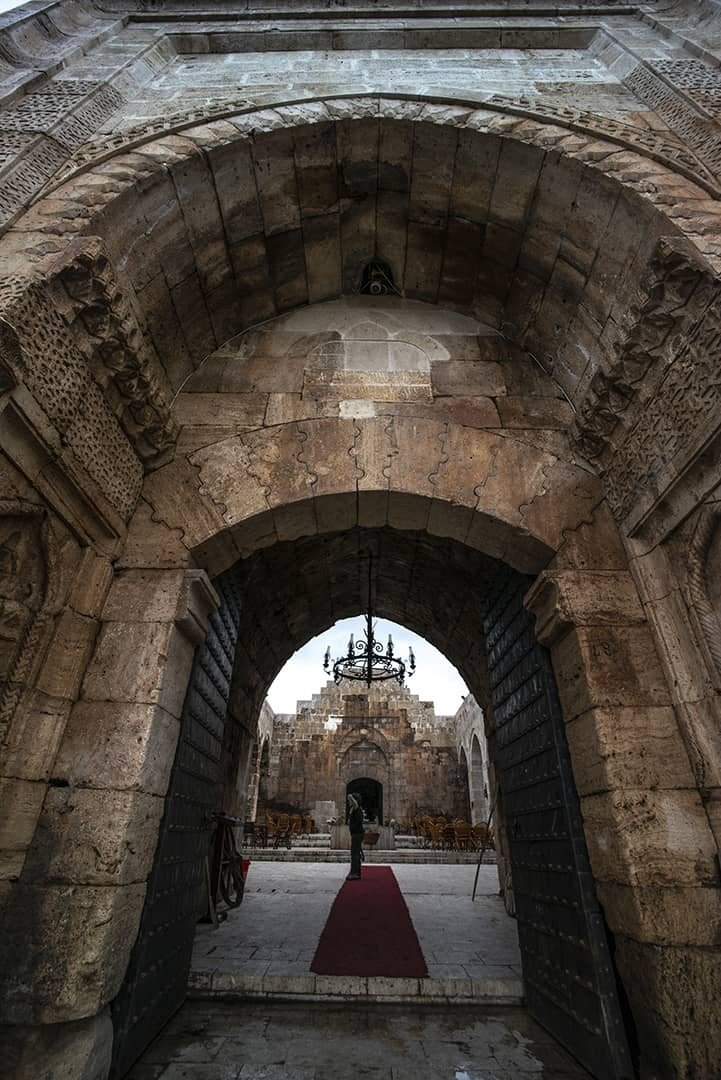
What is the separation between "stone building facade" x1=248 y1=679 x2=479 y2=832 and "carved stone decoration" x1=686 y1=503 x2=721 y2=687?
54.6 feet

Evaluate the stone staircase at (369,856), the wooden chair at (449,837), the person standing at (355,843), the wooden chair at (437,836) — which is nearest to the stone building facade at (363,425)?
the person standing at (355,843)

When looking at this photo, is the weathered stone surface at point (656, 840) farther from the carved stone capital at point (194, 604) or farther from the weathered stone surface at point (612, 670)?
the carved stone capital at point (194, 604)

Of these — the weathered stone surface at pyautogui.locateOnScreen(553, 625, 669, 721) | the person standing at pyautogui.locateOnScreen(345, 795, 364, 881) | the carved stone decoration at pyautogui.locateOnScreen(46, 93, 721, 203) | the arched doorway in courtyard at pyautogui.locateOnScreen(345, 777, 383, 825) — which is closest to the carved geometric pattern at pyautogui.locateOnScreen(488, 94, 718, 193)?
the carved stone decoration at pyautogui.locateOnScreen(46, 93, 721, 203)

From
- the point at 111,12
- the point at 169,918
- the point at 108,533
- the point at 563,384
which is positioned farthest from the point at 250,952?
the point at 111,12

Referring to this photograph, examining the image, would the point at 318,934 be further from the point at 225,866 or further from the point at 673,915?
the point at 673,915

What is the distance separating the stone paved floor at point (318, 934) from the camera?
325 cm

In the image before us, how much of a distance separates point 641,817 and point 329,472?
2.34m

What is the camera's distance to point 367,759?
17906 millimetres

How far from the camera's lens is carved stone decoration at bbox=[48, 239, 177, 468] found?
7.78 ft

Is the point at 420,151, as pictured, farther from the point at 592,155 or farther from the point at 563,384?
the point at 563,384

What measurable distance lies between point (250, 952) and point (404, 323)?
4.83 metres

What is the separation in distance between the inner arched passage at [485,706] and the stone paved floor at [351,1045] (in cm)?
16

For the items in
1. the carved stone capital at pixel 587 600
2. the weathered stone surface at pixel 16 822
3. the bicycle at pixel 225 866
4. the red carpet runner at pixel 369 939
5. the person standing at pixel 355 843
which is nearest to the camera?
the weathered stone surface at pixel 16 822

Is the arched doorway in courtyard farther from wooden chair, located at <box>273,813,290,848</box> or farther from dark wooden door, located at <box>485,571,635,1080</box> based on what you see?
dark wooden door, located at <box>485,571,635,1080</box>
